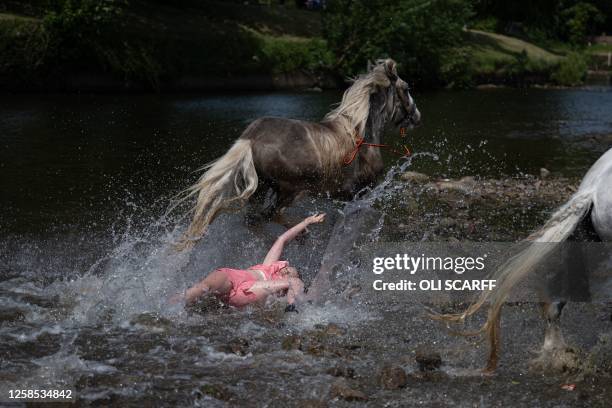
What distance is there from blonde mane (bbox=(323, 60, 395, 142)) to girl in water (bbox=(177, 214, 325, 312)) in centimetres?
185

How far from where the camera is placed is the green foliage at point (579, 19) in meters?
61.2

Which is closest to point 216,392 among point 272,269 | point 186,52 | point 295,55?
point 272,269

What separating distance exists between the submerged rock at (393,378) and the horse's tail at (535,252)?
0.59 metres

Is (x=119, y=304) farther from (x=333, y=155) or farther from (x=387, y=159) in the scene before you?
(x=387, y=159)

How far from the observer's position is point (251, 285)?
23.4ft

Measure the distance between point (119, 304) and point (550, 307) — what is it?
12.1 ft

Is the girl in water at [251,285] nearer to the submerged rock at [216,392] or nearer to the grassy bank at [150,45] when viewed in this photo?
the submerged rock at [216,392]

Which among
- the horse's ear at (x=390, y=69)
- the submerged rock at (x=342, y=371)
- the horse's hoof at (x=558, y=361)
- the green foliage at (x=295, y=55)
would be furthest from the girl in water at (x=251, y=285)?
the green foliage at (x=295, y=55)

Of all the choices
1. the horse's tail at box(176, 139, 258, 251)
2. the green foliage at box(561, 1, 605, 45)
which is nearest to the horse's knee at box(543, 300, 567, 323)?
the horse's tail at box(176, 139, 258, 251)

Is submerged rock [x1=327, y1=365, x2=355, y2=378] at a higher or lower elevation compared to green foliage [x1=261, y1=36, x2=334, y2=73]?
higher

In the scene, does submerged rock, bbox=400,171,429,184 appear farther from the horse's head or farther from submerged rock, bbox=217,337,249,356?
submerged rock, bbox=217,337,249,356

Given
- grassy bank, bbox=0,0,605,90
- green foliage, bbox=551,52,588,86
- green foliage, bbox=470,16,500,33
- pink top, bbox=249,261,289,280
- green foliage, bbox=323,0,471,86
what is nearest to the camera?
pink top, bbox=249,261,289,280

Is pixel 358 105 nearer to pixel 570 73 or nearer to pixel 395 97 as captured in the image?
pixel 395 97

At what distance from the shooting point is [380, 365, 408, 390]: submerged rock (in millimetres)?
5531
